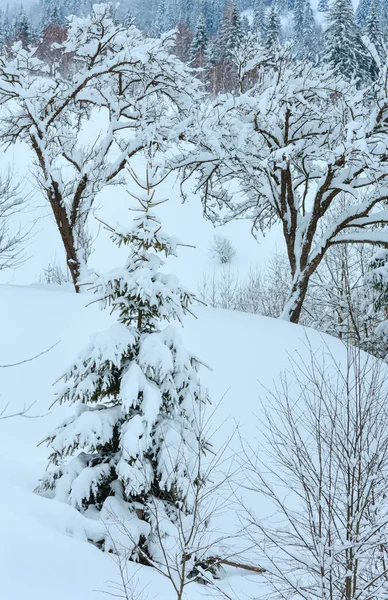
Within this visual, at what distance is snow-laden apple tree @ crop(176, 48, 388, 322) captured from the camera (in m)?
9.29

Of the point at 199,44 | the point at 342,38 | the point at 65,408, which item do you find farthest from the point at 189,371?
the point at 199,44

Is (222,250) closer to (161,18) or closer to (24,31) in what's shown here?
(24,31)

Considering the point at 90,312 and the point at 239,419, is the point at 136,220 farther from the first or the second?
the point at 90,312

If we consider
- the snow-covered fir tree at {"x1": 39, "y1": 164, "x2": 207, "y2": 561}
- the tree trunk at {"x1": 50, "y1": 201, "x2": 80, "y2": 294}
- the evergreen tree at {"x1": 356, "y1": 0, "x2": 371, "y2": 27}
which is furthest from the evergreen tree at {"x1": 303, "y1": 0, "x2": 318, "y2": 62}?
the snow-covered fir tree at {"x1": 39, "y1": 164, "x2": 207, "y2": 561}

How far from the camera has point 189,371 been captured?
4543 millimetres

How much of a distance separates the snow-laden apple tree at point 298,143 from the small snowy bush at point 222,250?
42.0 feet

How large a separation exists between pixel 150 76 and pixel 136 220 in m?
7.17

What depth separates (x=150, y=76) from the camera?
10.7m

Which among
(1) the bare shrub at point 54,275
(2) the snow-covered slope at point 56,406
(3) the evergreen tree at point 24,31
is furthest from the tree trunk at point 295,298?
(3) the evergreen tree at point 24,31

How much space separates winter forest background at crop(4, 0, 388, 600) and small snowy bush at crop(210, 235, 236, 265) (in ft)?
19.3

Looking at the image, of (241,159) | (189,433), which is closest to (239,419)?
(189,433)

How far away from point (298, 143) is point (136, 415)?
27.7 feet

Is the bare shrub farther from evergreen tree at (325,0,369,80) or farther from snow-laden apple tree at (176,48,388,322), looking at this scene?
evergreen tree at (325,0,369,80)

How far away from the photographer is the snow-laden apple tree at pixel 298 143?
30.5 ft
